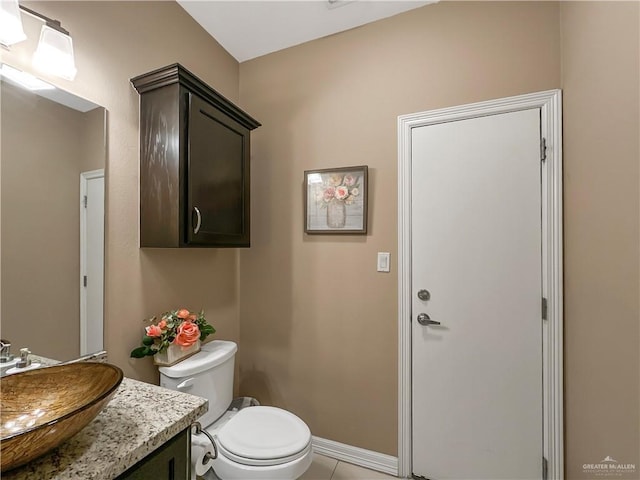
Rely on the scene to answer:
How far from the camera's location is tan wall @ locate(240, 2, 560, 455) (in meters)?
1.53

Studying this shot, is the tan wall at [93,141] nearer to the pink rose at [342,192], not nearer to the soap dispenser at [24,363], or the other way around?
the soap dispenser at [24,363]

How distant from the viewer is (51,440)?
1.86 ft

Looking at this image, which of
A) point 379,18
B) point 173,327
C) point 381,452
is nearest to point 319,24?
point 379,18

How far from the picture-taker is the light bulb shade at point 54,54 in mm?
1003

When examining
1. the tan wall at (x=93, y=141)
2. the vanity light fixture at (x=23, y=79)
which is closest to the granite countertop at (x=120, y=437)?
the tan wall at (x=93, y=141)

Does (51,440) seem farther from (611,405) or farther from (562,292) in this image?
(562,292)

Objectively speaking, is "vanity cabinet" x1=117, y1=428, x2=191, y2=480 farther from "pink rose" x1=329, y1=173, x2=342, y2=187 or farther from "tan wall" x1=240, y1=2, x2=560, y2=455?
"pink rose" x1=329, y1=173, x2=342, y2=187

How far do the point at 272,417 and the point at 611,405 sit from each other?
1.34 meters

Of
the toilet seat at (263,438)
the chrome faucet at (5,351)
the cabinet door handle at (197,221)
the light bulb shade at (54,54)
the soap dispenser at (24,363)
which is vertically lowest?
the toilet seat at (263,438)

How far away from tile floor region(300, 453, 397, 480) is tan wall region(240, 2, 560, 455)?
124mm

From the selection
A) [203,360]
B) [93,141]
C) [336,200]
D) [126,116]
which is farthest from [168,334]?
[336,200]

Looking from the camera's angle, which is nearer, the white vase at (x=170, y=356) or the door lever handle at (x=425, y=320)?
the white vase at (x=170, y=356)

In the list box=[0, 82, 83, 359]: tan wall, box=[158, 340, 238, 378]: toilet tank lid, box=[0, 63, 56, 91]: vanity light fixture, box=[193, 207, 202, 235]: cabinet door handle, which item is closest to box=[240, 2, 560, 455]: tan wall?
box=[158, 340, 238, 378]: toilet tank lid

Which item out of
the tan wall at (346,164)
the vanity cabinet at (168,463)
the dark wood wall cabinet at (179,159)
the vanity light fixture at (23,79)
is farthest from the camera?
the tan wall at (346,164)
